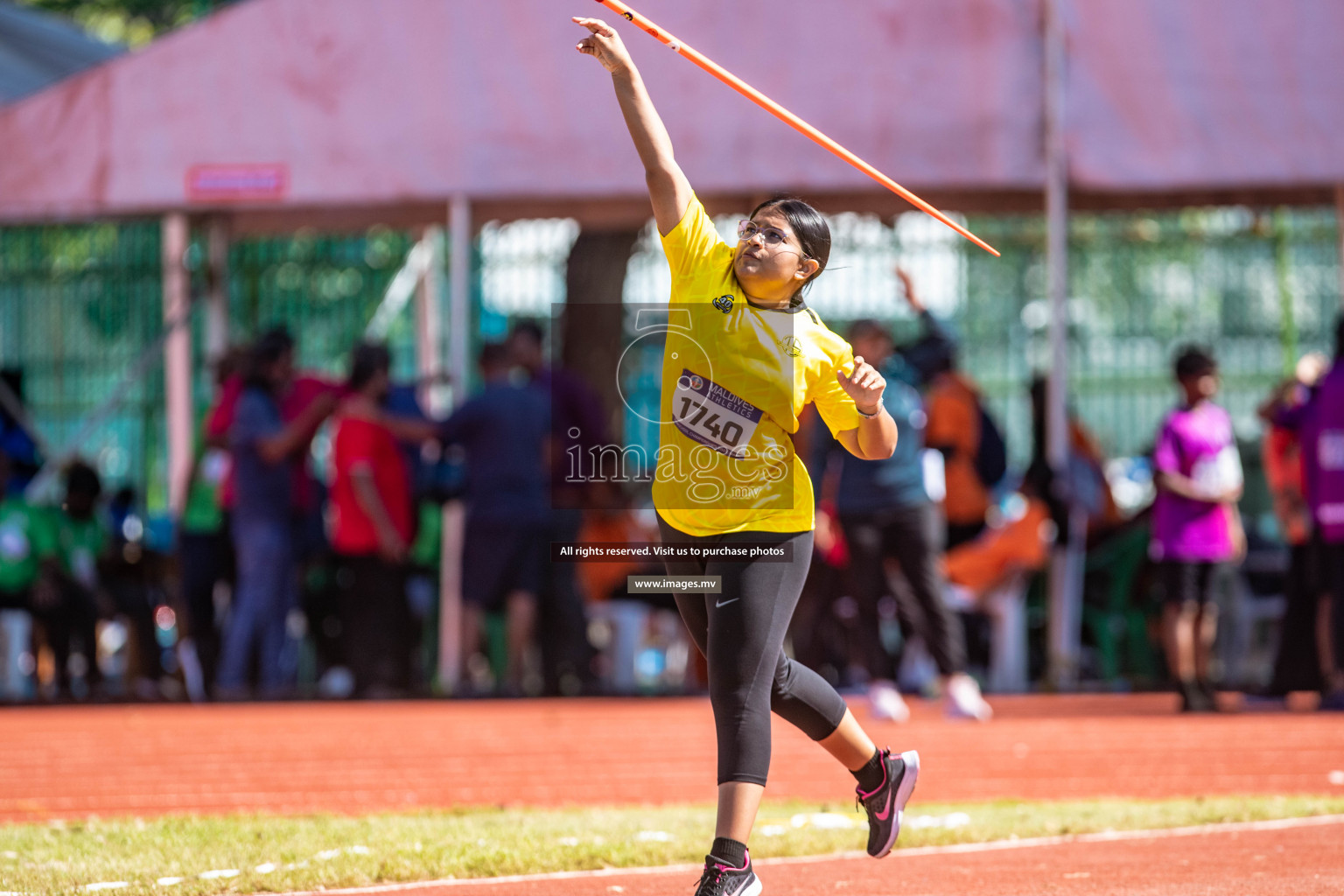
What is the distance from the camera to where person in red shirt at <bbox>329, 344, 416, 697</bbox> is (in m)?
11.5

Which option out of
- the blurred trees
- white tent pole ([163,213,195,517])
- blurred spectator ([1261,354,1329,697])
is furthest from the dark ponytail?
the blurred trees

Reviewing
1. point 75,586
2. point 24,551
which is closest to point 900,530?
point 75,586

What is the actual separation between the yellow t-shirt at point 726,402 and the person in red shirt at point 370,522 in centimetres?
669

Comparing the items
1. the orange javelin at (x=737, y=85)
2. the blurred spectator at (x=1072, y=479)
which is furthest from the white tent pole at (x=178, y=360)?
the orange javelin at (x=737, y=85)

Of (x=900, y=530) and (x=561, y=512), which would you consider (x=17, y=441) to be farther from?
(x=900, y=530)

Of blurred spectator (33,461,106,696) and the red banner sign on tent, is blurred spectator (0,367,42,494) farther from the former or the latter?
the red banner sign on tent

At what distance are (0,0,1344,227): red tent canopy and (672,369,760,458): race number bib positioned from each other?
700cm

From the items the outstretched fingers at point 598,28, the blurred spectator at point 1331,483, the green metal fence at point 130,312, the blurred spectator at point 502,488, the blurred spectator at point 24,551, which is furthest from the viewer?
the green metal fence at point 130,312

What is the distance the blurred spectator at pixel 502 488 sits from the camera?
1127 cm

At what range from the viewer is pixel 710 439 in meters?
4.90

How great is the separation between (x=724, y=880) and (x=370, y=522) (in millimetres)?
7212

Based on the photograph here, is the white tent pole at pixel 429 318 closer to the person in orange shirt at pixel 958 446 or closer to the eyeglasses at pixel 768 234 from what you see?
the person in orange shirt at pixel 958 446

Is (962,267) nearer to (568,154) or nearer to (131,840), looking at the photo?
(568,154)

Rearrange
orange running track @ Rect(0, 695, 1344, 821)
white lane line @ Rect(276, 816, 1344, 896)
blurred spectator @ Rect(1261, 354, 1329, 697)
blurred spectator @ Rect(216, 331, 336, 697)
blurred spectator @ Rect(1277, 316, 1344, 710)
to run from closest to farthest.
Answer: white lane line @ Rect(276, 816, 1344, 896) < orange running track @ Rect(0, 695, 1344, 821) < blurred spectator @ Rect(1277, 316, 1344, 710) < blurred spectator @ Rect(1261, 354, 1329, 697) < blurred spectator @ Rect(216, 331, 336, 697)
